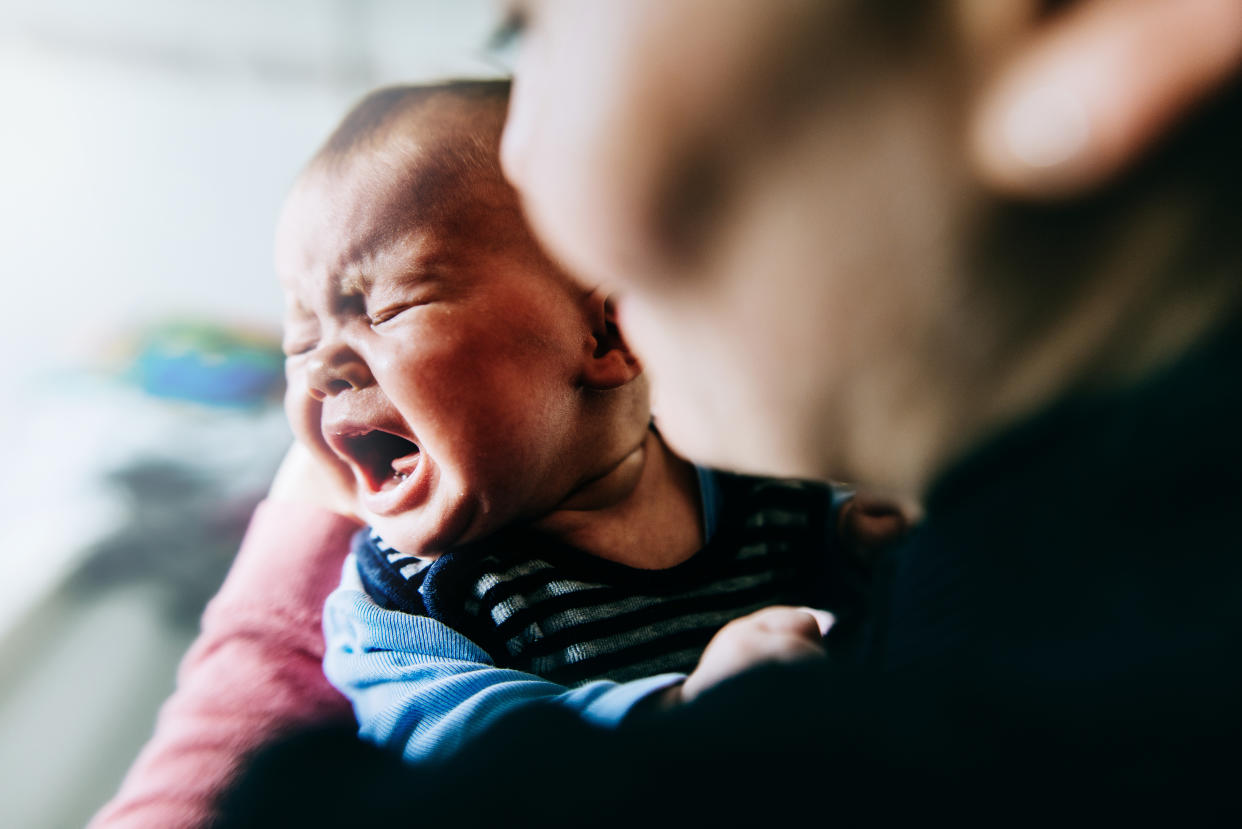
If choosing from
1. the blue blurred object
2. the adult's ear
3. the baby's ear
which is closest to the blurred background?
the blue blurred object

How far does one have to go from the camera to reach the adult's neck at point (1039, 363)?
19 cm

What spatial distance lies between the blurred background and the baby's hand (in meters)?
0.24

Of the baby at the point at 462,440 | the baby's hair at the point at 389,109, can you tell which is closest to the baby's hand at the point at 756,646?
the baby at the point at 462,440

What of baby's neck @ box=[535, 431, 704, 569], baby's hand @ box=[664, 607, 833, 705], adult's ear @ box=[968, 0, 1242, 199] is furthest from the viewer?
baby's neck @ box=[535, 431, 704, 569]

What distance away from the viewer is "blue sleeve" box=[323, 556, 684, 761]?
0.93 feet

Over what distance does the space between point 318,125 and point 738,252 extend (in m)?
0.27

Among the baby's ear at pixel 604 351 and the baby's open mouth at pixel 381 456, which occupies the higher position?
the baby's ear at pixel 604 351

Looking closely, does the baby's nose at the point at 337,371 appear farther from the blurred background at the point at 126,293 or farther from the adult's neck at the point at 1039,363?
the adult's neck at the point at 1039,363

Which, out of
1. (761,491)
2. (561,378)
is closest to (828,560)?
(761,491)

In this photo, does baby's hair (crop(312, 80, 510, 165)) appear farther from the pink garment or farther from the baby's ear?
the pink garment

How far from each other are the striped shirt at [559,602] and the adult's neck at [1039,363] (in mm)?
178

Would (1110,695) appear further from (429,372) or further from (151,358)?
→ (151,358)

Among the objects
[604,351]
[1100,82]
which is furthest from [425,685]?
[1100,82]

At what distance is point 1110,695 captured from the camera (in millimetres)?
184
